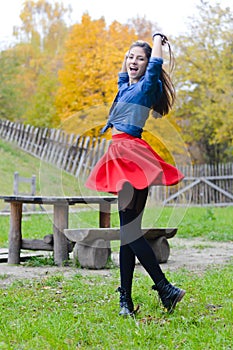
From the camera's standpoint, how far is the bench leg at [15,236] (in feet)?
20.9

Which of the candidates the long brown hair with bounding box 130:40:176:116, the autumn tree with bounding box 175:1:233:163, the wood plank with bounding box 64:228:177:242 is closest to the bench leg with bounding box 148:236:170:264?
the wood plank with bounding box 64:228:177:242

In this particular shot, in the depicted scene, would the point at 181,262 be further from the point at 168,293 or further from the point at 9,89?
the point at 9,89

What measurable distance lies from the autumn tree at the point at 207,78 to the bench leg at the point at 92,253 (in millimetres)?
15816

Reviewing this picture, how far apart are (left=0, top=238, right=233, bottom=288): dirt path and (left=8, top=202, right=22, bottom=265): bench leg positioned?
11 centimetres

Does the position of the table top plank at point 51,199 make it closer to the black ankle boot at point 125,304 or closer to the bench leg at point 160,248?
the bench leg at point 160,248

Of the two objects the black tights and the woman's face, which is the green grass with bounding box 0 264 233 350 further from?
the woman's face

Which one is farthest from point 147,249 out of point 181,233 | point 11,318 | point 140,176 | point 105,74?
point 105,74

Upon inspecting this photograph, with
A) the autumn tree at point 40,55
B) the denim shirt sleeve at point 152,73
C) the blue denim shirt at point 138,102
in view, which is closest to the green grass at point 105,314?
the blue denim shirt at point 138,102

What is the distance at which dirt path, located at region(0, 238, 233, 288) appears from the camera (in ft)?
18.6

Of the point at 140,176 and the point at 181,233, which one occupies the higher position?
the point at 140,176

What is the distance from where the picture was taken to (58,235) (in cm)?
623

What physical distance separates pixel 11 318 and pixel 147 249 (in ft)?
3.22

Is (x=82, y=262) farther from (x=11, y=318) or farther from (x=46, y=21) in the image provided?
(x=46, y=21)

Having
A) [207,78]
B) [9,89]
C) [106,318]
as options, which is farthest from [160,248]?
[9,89]
